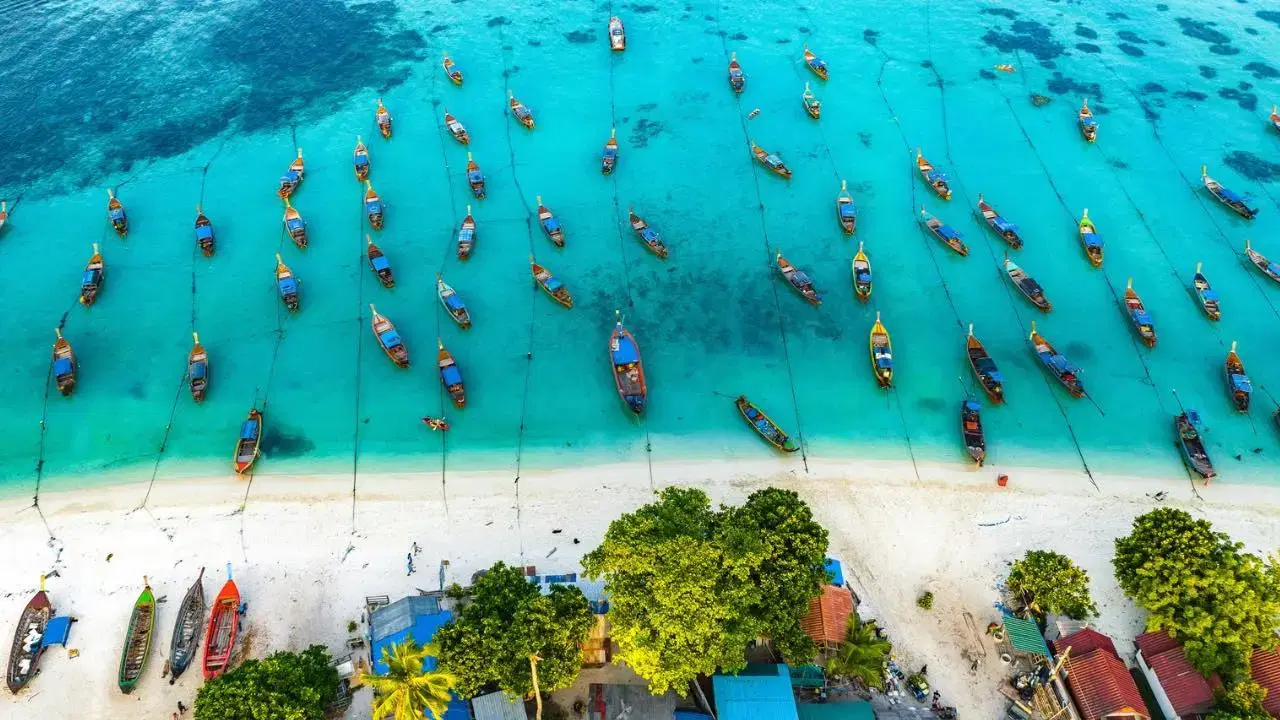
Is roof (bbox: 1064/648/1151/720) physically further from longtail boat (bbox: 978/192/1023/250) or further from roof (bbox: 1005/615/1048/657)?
longtail boat (bbox: 978/192/1023/250)

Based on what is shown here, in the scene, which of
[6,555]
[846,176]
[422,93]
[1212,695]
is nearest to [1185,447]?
[1212,695]

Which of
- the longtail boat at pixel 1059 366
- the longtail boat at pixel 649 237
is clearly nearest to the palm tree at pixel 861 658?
the longtail boat at pixel 1059 366

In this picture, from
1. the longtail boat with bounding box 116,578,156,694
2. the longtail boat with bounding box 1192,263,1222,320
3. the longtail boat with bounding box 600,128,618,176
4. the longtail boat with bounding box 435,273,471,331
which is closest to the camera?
the longtail boat with bounding box 116,578,156,694

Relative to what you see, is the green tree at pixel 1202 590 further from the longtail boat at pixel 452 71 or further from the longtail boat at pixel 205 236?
the longtail boat at pixel 452 71

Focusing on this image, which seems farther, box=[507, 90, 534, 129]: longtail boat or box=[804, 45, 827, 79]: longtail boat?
box=[804, 45, 827, 79]: longtail boat

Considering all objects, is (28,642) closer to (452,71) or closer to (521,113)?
(521,113)

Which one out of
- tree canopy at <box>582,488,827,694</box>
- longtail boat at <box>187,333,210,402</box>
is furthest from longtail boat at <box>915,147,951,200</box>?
longtail boat at <box>187,333,210,402</box>
